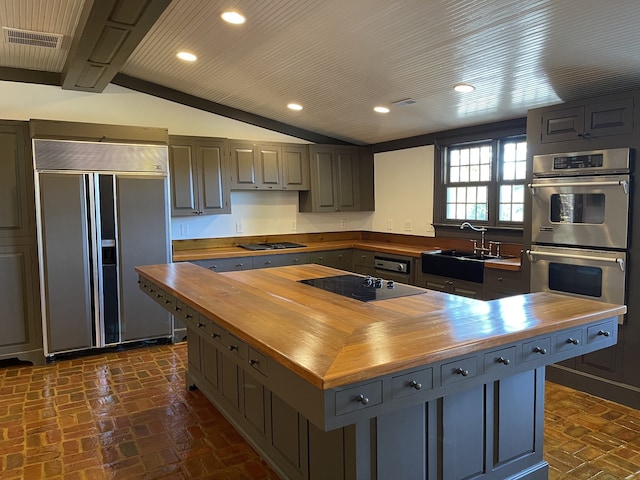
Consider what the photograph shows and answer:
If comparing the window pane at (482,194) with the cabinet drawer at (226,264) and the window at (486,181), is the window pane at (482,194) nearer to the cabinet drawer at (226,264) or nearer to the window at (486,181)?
the window at (486,181)

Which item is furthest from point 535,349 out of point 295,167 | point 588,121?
point 295,167

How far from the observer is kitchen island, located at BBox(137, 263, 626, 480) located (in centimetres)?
145

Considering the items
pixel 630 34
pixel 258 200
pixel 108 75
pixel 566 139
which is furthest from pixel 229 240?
pixel 630 34

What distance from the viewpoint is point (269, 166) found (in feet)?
18.6

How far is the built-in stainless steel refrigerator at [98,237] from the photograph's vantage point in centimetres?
420

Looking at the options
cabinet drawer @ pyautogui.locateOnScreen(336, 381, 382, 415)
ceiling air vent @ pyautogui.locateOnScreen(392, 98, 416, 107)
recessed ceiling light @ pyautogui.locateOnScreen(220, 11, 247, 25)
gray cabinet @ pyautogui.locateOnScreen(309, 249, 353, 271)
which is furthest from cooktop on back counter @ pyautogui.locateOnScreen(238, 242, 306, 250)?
cabinet drawer @ pyautogui.locateOnScreen(336, 381, 382, 415)

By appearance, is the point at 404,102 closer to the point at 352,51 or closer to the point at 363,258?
the point at 352,51

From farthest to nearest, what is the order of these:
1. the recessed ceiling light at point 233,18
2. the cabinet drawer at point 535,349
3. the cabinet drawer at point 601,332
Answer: the recessed ceiling light at point 233,18 < the cabinet drawer at point 601,332 < the cabinet drawer at point 535,349

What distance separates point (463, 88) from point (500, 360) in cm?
274

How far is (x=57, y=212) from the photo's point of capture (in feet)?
13.8

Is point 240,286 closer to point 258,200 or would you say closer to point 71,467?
point 71,467

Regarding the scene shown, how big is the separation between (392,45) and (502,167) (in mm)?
2224

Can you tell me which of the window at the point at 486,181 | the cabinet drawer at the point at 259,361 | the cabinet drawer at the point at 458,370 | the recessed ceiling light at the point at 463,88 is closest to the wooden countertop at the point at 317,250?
the window at the point at 486,181

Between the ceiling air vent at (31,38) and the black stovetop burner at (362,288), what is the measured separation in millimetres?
2815
